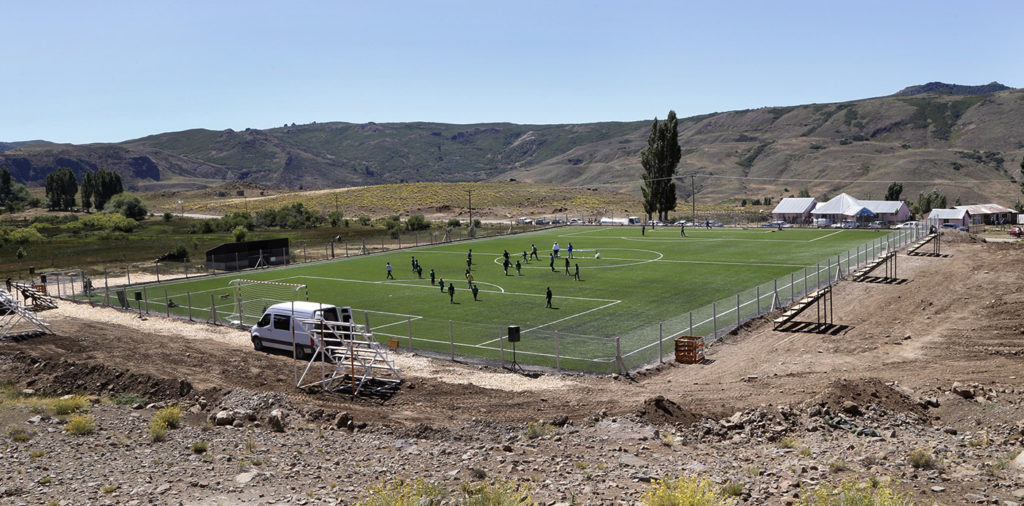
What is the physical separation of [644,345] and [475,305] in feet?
41.2

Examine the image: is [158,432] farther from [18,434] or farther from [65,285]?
[65,285]

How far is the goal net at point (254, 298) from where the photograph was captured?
3441cm

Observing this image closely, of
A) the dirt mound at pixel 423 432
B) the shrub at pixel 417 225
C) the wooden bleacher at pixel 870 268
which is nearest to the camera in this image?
the dirt mound at pixel 423 432

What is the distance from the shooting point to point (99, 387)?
2189 cm

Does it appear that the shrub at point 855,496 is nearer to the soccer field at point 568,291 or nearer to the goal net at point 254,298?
the soccer field at point 568,291

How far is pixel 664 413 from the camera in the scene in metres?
17.1

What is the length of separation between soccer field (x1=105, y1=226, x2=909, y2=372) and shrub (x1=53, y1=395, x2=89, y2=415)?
36.2ft

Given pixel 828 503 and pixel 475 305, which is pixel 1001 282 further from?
pixel 828 503

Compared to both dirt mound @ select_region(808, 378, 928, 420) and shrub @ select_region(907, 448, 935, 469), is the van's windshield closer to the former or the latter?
dirt mound @ select_region(808, 378, 928, 420)

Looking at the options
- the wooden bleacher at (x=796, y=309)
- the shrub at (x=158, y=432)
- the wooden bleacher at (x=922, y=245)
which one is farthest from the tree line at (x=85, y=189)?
the shrub at (x=158, y=432)

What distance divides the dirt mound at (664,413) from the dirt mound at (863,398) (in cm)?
281

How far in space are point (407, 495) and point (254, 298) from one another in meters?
30.8

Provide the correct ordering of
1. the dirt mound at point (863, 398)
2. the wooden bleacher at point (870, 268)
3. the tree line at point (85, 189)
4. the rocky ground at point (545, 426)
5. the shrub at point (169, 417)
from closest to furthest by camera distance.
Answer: the rocky ground at point (545, 426) < the dirt mound at point (863, 398) < the shrub at point (169, 417) < the wooden bleacher at point (870, 268) < the tree line at point (85, 189)

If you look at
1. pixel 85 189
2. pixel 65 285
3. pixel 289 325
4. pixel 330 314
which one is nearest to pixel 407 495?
pixel 330 314
